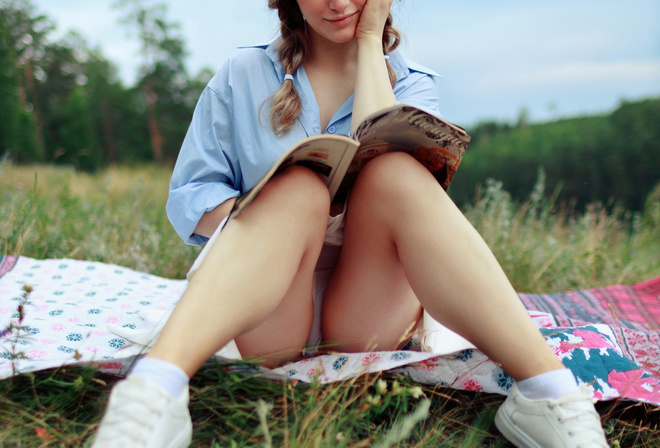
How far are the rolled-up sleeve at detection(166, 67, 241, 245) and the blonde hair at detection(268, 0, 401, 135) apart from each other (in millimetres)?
171

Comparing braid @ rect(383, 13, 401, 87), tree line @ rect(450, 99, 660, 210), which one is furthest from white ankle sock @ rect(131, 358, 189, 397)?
→ tree line @ rect(450, 99, 660, 210)

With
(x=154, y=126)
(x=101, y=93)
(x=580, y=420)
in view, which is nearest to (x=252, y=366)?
(x=580, y=420)

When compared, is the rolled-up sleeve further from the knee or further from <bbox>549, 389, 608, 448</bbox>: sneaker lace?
<bbox>549, 389, 608, 448</bbox>: sneaker lace

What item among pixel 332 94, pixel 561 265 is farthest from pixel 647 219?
pixel 332 94

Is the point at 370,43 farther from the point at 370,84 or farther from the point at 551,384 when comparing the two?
the point at 551,384

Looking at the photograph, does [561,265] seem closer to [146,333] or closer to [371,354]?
[371,354]

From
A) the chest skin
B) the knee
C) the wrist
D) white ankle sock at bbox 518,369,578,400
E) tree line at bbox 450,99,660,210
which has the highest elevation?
the wrist

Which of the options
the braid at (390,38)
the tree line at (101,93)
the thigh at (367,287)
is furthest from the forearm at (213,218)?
the tree line at (101,93)

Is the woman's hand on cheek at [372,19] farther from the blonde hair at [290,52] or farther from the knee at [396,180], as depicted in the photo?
the knee at [396,180]

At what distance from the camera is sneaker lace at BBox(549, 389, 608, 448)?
45.8 inches

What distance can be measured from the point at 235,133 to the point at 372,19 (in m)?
0.59

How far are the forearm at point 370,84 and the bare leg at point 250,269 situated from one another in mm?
393

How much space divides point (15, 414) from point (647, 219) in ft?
13.9

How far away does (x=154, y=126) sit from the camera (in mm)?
24203
